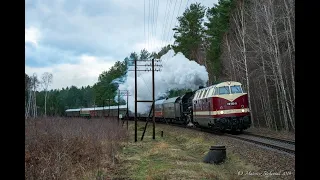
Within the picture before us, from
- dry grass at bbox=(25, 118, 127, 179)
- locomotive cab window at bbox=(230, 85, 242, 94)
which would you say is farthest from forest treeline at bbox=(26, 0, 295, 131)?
dry grass at bbox=(25, 118, 127, 179)

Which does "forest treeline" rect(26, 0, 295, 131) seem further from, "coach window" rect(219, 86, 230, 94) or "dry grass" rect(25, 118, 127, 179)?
"dry grass" rect(25, 118, 127, 179)

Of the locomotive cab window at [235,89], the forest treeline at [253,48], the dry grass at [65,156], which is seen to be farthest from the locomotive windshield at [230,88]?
the dry grass at [65,156]

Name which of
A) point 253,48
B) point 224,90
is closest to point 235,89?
point 224,90

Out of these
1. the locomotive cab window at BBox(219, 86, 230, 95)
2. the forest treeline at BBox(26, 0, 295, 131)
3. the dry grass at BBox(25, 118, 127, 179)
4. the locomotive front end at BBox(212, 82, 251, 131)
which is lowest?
the dry grass at BBox(25, 118, 127, 179)

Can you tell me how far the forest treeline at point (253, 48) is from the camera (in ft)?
85.8

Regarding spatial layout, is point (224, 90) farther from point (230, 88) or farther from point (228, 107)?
point (228, 107)

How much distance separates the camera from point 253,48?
33.0m

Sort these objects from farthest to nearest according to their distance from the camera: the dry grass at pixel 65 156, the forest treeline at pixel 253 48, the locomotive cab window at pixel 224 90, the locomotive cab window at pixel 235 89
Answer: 1. the forest treeline at pixel 253 48
2. the locomotive cab window at pixel 235 89
3. the locomotive cab window at pixel 224 90
4. the dry grass at pixel 65 156

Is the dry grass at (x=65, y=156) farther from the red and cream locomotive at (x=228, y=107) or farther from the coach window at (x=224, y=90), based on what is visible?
the coach window at (x=224, y=90)

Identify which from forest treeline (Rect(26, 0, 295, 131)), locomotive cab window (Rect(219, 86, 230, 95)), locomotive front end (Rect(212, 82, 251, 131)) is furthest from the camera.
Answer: forest treeline (Rect(26, 0, 295, 131))

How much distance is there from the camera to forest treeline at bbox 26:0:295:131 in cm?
2616

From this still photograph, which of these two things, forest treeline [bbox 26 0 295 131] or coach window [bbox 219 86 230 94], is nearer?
coach window [bbox 219 86 230 94]
